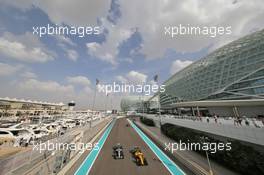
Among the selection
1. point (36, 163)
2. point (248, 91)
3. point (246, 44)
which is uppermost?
point (246, 44)

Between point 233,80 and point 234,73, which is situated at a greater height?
point 234,73

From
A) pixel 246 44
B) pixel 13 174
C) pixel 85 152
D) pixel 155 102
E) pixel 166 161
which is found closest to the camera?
pixel 13 174

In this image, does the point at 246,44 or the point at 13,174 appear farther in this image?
the point at 246,44

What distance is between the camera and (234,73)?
4628 centimetres

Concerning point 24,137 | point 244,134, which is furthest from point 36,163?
point 24,137

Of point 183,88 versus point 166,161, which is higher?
point 183,88

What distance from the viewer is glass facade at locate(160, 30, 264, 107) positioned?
39.4 metres

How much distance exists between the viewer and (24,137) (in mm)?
20734

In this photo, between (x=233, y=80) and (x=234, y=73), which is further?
(x=234, y=73)

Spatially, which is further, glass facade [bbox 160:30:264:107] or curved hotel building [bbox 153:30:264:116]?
glass facade [bbox 160:30:264:107]

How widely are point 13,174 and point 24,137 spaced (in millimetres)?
18168

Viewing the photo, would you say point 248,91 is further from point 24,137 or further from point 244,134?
point 24,137

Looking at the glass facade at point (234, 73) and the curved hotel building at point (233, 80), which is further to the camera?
the glass facade at point (234, 73)

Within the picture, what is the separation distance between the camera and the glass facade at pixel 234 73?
1553 inches
